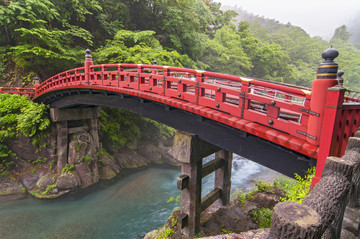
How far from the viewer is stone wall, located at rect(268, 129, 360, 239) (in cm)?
124

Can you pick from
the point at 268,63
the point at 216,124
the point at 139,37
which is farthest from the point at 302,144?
the point at 268,63

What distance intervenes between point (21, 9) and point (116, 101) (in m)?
9.55

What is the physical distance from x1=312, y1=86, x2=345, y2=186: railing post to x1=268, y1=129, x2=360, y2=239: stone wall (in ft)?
1.02

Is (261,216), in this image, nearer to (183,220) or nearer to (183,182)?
(183,220)

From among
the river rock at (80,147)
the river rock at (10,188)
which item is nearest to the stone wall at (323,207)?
the river rock at (80,147)

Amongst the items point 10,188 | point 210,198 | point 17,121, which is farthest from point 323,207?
point 17,121

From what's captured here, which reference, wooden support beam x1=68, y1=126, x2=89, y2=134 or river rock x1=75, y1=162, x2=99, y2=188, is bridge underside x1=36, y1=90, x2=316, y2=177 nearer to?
wooden support beam x1=68, y1=126, x2=89, y2=134

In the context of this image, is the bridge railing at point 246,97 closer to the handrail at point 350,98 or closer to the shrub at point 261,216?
the handrail at point 350,98

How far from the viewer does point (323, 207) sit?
1616 mm

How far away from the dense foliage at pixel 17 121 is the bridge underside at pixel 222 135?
4.94 m

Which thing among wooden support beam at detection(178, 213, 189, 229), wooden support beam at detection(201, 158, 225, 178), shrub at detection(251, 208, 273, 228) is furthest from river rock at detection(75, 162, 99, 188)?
shrub at detection(251, 208, 273, 228)

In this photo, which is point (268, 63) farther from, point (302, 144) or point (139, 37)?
point (302, 144)

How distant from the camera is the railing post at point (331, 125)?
284cm

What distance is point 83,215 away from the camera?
999 cm
